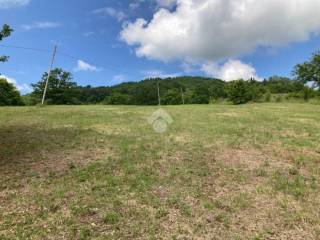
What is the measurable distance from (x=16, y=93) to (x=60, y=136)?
197 feet

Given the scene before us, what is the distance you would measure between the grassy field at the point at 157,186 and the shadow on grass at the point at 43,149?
3cm

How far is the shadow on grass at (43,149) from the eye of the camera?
27.3ft

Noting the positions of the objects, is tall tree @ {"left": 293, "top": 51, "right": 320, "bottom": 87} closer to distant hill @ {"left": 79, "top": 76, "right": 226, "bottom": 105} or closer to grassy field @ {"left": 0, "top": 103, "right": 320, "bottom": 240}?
distant hill @ {"left": 79, "top": 76, "right": 226, "bottom": 105}

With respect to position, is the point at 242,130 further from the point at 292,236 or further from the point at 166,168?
the point at 292,236

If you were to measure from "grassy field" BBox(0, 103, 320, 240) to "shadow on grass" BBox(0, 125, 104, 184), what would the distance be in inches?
1.3

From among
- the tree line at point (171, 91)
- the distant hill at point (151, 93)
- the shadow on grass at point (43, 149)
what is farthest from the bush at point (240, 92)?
the shadow on grass at point (43, 149)

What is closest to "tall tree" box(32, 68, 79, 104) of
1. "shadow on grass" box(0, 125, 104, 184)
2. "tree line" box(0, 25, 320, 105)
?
"tree line" box(0, 25, 320, 105)

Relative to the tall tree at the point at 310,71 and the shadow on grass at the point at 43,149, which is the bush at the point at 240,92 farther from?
the shadow on grass at the point at 43,149

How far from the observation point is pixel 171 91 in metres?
90.4

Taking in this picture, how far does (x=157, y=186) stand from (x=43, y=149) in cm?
486

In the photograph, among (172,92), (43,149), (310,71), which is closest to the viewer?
(43,149)

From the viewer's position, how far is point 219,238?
5258 millimetres

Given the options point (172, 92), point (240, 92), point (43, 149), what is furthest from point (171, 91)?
point (43, 149)

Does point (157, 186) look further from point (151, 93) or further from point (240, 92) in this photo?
point (151, 93)
